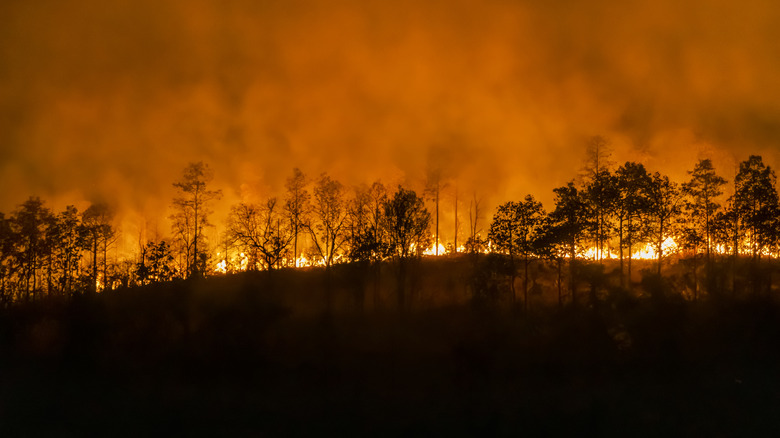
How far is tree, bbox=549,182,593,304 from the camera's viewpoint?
55.1 meters

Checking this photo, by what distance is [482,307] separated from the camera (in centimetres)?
5341

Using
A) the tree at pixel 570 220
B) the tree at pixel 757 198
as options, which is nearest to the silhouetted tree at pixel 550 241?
the tree at pixel 570 220

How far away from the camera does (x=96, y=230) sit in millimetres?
71438

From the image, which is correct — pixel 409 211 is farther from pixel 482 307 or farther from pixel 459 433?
pixel 459 433

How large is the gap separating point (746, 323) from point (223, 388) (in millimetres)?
41477

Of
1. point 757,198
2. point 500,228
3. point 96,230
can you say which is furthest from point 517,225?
point 96,230

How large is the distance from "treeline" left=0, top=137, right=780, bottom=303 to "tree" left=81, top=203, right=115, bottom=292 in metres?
0.32

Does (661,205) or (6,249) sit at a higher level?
(661,205)

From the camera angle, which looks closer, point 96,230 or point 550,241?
point 550,241

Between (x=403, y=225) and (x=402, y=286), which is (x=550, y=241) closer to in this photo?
(x=403, y=225)

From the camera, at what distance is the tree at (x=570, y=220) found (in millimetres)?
55125

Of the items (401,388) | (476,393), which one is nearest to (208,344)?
(401,388)

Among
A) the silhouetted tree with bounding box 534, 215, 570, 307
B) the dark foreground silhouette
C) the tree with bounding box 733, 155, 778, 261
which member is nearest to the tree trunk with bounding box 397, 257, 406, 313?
the dark foreground silhouette

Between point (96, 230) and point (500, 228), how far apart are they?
44.6 meters
